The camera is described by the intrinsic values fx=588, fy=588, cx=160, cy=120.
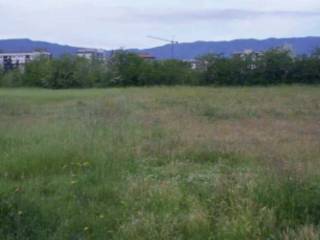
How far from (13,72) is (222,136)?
4612 centimetres

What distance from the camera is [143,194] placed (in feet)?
20.7

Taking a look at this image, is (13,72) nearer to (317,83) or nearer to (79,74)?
(79,74)

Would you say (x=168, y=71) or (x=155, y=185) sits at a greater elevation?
(x=168, y=71)

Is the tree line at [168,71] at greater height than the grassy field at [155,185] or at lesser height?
greater

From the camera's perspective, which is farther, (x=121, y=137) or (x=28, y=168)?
(x=121, y=137)

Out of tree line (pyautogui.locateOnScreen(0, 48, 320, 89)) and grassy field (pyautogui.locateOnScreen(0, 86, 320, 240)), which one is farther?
tree line (pyautogui.locateOnScreen(0, 48, 320, 89))

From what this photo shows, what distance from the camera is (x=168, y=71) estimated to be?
48.8m

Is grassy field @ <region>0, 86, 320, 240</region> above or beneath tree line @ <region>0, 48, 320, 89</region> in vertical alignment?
beneath

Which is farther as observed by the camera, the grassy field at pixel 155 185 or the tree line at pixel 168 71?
the tree line at pixel 168 71

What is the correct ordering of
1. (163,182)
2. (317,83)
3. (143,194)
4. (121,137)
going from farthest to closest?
1. (317,83)
2. (121,137)
3. (163,182)
4. (143,194)

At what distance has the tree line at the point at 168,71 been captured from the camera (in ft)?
149

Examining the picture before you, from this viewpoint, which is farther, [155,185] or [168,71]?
[168,71]

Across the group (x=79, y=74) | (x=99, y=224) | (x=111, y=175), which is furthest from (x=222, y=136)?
(x=79, y=74)

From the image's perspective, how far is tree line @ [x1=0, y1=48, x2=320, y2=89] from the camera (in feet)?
149
